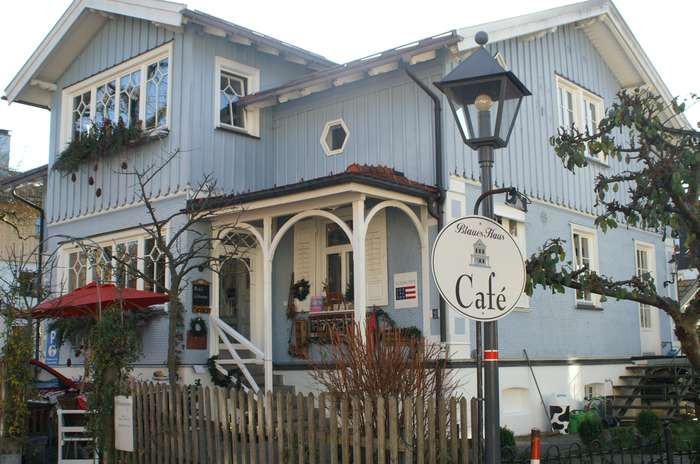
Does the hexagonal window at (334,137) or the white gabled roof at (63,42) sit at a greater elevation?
the white gabled roof at (63,42)

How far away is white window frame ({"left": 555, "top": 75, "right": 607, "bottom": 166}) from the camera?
52.9 feet

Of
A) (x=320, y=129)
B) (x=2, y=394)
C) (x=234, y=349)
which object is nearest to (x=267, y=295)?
(x=234, y=349)

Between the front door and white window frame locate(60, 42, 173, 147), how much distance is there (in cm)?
288

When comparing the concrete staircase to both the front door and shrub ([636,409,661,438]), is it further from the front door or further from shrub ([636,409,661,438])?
the front door

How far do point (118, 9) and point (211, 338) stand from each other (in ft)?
22.0

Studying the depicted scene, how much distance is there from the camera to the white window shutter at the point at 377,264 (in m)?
13.4

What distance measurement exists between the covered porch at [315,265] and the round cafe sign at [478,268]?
5.62 metres

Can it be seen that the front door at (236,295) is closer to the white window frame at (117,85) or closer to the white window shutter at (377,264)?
the white window shutter at (377,264)

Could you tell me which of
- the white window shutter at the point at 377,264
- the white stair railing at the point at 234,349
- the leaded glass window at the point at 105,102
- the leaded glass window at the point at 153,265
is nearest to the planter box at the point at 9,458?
the white stair railing at the point at 234,349

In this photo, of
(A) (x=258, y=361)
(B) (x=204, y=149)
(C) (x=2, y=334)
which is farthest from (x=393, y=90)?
(C) (x=2, y=334)

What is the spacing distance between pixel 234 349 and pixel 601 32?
10015mm

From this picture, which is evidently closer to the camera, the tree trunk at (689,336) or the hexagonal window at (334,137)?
the tree trunk at (689,336)

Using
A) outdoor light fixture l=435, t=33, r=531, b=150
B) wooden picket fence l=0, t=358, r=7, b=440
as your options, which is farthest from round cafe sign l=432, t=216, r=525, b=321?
wooden picket fence l=0, t=358, r=7, b=440

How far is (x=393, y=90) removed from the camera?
13.9m
